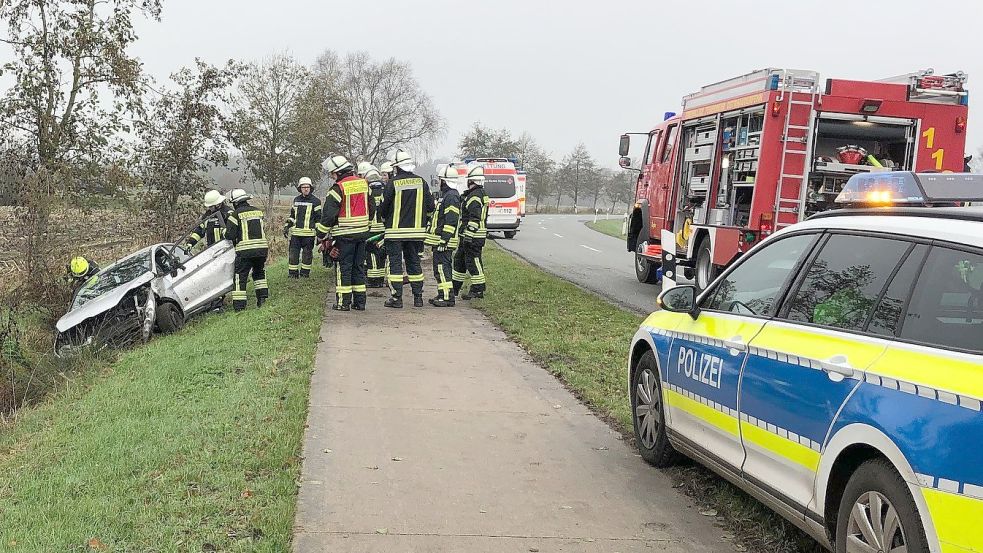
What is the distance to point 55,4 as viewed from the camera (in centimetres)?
1591

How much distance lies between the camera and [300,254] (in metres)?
16.2

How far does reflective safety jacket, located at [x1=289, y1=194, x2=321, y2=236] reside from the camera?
1562cm

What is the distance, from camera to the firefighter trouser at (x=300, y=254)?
1593cm

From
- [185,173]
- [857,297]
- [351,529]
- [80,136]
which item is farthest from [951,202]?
[185,173]

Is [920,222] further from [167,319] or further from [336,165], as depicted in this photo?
[167,319]

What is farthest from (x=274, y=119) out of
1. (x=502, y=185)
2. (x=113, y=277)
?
(x=113, y=277)

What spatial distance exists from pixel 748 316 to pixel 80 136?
15079mm

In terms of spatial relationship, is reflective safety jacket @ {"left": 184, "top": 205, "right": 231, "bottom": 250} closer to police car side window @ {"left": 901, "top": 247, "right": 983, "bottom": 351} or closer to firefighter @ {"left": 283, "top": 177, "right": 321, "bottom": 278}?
firefighter @ {"left": 283, "top": 177, "right": 321, "bottom": 278}

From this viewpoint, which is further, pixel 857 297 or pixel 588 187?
pixel 588 187

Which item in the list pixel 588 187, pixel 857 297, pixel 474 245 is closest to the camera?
pixel 857 297

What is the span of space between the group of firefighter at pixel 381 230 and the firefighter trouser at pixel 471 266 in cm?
2

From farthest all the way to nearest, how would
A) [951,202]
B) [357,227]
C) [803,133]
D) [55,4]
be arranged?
[55,4], [357,227], [803,133], [951,202]

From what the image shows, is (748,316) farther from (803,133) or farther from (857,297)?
(803,133)

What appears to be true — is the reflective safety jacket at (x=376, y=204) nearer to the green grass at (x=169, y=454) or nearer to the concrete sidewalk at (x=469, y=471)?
the green grass at (x=169, y=454)
